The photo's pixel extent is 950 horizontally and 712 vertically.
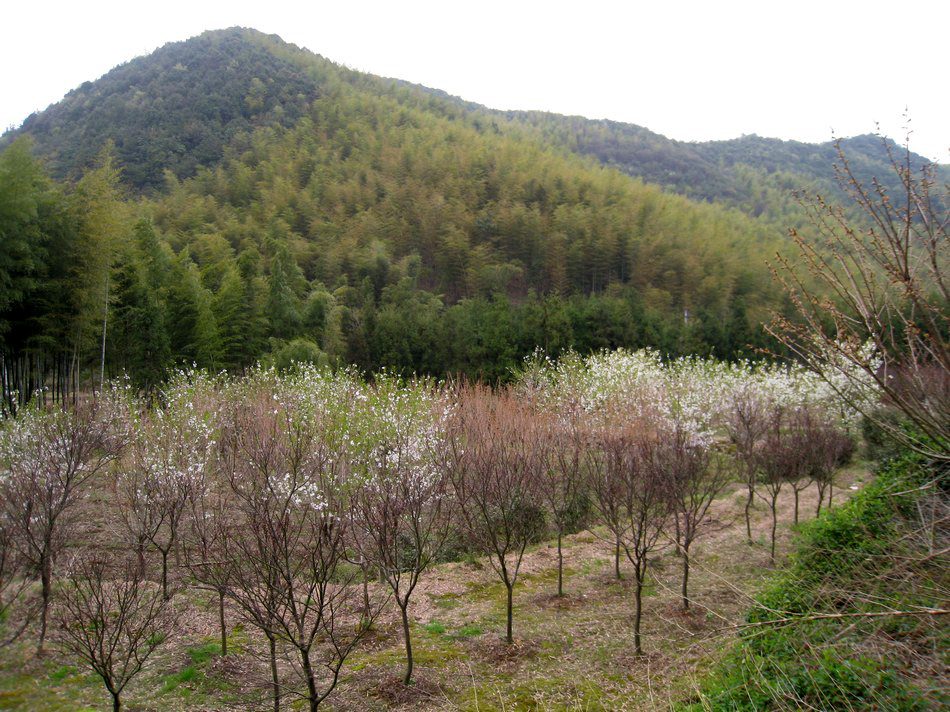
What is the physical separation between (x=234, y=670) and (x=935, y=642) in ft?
28.2

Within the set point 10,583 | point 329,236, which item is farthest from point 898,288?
point 329,236

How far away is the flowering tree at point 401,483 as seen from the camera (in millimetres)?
7383

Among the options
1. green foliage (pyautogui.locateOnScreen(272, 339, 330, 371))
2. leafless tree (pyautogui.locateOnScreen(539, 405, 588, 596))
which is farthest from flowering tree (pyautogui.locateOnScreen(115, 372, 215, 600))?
leafless tree (pyautogui.locateOnScreen(539, 405, 588, 596))

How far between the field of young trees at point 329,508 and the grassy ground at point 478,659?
129 millimetres

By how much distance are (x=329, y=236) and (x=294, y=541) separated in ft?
140

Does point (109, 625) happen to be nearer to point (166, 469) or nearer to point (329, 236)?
point (166, 469)

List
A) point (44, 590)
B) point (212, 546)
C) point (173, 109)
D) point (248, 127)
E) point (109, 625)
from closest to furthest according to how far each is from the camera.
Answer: point (109, 625) < point (44, 590) < point (212, 546) < point (248, 127) < point (173, 109)

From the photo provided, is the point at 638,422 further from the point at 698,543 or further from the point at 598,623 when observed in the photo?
the point at 598,623

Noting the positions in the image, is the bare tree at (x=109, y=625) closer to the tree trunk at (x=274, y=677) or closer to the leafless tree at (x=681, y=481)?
the tree trunk at (x=274, y=677)

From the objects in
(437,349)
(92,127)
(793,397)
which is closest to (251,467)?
(793,397)

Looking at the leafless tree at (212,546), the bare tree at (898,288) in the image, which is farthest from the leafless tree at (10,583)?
the bare tree at (898,288)

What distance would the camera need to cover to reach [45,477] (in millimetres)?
8773

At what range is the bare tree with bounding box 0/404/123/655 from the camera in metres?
7.91

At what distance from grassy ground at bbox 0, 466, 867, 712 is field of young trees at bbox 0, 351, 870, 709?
0.42ft
